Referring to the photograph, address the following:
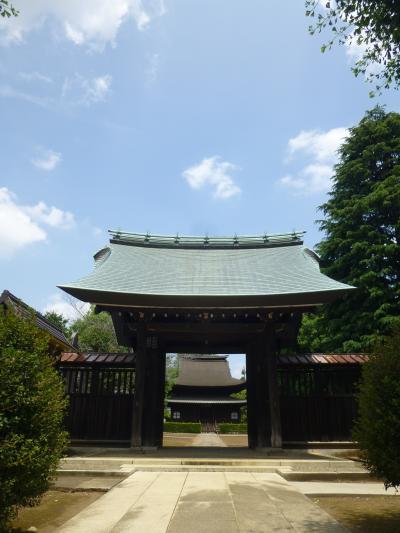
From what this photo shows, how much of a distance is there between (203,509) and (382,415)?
9.07ft

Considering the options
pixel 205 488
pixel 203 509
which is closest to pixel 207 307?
pixel 205 488

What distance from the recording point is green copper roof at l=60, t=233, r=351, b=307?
1052cm

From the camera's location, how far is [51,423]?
4.77 meters

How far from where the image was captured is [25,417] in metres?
4.39

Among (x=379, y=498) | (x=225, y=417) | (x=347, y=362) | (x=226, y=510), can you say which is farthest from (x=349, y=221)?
(x=225, y=417)

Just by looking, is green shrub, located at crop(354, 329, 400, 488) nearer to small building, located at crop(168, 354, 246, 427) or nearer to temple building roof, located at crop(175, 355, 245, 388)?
small building, located at crop(168, 354, 246, 427)

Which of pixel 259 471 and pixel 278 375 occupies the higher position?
pixel 278 375

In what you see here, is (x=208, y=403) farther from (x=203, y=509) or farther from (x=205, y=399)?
(x=203, y=509)

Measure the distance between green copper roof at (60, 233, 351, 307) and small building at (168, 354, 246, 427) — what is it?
2828 centimetres

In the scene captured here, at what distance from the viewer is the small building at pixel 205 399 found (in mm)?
41125

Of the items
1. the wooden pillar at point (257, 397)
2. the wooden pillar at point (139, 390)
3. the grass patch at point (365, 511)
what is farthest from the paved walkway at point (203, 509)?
the wooden pillar at point (257, 397)

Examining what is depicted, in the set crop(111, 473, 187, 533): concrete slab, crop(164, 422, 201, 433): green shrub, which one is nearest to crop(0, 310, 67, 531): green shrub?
crop(111, 473, 187, 533): concrete slab

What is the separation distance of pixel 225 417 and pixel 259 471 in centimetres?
3487

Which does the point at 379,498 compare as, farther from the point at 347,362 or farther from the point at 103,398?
the point at 103,398
